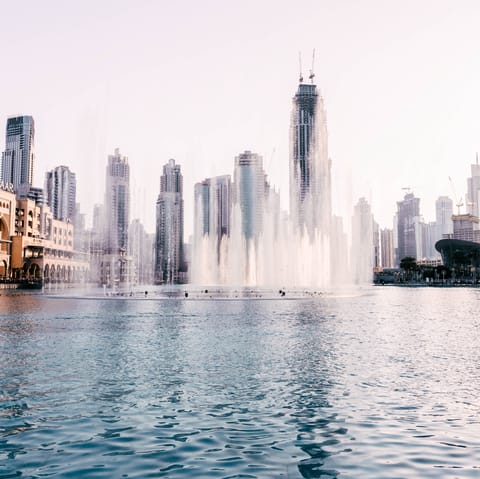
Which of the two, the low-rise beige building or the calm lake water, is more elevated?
the low-rise beige building

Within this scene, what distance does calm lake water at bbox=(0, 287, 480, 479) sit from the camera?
12.1 metres

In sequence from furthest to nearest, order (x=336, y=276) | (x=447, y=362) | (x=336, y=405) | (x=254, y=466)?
1. (x=336, y=276)
2. (x=447, y=362)
3. (x=336, y=405)
4. (x=254, y=466)

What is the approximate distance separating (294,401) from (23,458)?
8.67 m

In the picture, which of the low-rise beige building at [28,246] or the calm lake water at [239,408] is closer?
the calm lake water at [239,408]

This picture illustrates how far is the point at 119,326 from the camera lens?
44.3 m

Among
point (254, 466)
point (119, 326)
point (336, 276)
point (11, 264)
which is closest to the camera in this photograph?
point (254, 466)

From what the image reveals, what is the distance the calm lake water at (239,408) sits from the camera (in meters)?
12.1

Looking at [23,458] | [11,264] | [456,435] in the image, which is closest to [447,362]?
[456,435]

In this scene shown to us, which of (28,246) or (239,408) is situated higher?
(28,246)

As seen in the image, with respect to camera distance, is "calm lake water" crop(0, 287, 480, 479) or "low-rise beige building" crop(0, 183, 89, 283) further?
"low-rise beige building" crop(0, 183, 89, 283)

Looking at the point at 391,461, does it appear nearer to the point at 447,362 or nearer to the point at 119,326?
the point at 447,362

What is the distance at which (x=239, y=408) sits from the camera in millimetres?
16781

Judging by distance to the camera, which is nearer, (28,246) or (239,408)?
(239,408)

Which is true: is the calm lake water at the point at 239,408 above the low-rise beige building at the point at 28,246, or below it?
below
